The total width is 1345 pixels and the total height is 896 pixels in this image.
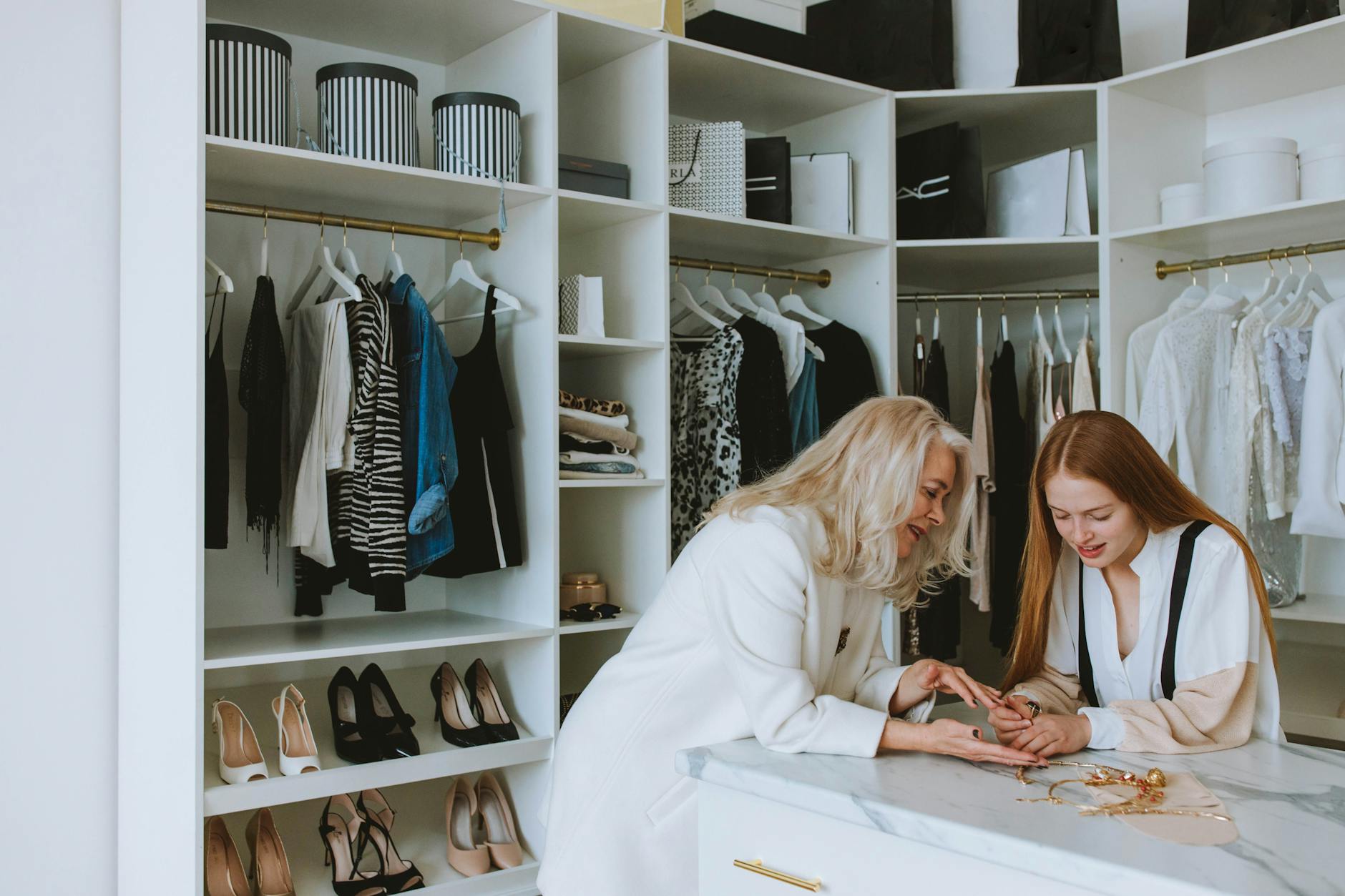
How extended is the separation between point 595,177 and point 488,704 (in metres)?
1.43

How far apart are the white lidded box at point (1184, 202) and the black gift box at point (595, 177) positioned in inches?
66.1

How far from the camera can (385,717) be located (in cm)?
280

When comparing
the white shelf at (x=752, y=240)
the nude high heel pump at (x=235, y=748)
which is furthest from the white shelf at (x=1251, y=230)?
the nude high heel pump at (x=235, y=748)

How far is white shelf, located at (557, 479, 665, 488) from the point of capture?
287 cm

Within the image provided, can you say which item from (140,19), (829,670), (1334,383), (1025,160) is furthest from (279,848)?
(1025,160)

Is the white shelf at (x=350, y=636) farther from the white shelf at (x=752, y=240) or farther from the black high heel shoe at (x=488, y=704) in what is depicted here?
the white shelf at (x=752, y=240)

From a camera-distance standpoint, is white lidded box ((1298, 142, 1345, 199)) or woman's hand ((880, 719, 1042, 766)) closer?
woman's hand ((880, 719, 1042, 766))

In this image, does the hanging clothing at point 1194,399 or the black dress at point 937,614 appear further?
the black dress at point 937,614

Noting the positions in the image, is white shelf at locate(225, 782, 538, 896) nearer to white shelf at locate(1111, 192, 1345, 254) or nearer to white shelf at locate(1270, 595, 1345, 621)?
white shelf at locate(1270, 595, 1345, 621)

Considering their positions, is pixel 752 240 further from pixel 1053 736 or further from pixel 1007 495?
pixel 1053 736

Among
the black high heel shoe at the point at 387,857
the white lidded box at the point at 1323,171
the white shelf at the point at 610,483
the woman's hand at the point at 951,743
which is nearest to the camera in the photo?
the woman's hand at the point at 951,743

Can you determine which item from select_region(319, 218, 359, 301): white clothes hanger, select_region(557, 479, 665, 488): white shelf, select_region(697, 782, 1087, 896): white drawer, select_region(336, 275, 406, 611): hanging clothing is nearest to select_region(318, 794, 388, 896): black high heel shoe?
select_region(336, 275, 406, 611): hanging clothing

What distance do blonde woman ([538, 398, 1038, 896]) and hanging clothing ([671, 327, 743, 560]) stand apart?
1383mm

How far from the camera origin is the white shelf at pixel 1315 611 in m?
2.98
